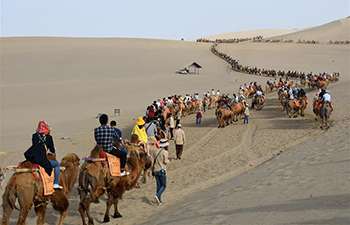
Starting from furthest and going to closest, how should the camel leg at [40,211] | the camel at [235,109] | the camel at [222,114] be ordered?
the camel at [235,109] → the camel at [222,114] → the camel leg at [40,211]

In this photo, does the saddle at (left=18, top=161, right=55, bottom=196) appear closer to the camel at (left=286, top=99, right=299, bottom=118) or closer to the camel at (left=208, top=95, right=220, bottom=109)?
the camel at (left=286, top=99, right=299, bottom=118)

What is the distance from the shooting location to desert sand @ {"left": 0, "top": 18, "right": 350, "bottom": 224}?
8031 millimetres

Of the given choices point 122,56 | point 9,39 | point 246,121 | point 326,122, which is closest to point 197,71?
point 122,56

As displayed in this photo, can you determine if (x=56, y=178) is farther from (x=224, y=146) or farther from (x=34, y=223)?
(x=224, y=146)

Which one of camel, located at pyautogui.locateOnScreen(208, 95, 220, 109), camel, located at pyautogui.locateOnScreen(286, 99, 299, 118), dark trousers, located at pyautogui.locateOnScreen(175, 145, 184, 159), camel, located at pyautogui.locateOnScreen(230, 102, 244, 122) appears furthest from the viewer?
camel, located at pyautogui.locateOnScreen(208, 95, 220, 109)

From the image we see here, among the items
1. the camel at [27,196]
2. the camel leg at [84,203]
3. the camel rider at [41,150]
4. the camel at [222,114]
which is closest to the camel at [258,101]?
the camel at [222,114]

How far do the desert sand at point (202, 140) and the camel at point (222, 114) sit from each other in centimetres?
57

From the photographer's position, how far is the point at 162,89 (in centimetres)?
4534

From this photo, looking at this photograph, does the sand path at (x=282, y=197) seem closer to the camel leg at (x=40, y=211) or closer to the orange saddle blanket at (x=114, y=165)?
the orange saddle blanket at (x=114, y=165)

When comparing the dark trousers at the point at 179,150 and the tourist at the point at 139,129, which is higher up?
the tourist at the point at 139,129

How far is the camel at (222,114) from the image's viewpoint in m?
22.4

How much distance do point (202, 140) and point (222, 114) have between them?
10.9ft

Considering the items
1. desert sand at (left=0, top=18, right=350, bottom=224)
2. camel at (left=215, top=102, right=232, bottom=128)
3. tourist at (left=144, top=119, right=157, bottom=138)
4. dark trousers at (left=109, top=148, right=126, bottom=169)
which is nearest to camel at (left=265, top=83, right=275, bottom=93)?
desert sand at (left=0, top=18, right=350, bottom=224)

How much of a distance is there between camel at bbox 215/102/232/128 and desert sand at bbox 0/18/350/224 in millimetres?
567
